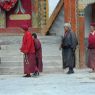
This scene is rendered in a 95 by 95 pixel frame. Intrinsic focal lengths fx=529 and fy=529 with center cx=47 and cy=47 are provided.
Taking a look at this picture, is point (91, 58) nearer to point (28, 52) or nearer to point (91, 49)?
point (91, 49)

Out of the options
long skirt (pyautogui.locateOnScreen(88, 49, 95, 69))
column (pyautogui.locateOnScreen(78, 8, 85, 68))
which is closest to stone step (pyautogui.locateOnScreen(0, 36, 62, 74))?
column (pyautogui.locateOnScreen(78, 8, 85, 68))

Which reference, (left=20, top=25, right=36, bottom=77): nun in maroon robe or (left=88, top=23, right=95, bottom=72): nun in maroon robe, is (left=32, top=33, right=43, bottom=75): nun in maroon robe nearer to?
(left=20, top=25, right=36, bottom=77): nun in maroon robe

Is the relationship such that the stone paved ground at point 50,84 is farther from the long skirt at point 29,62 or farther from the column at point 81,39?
the column at point 81,39

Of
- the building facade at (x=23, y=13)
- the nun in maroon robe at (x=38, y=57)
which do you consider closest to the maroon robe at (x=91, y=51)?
the nun in maroon robe at (x=38, y=57)

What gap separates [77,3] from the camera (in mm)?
19266

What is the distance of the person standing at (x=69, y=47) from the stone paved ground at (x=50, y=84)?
0.33m

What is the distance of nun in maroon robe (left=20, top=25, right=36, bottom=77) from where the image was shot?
15938 mm

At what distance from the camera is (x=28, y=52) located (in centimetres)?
1600

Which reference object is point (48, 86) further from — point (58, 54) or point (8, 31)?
point (8, 31)

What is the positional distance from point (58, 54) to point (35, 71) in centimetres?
316

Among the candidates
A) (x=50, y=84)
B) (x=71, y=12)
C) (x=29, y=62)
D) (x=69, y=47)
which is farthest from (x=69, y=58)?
(x=71, y=12)

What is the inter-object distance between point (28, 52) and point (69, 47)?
1.49 metres

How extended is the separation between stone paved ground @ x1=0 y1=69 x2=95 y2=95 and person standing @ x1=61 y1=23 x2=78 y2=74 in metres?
0.33

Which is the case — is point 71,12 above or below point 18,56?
above
